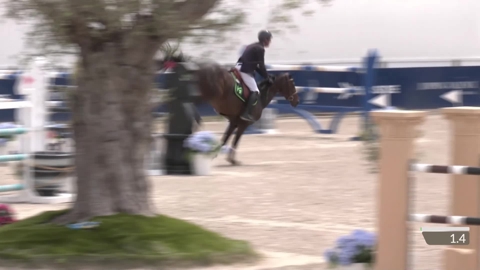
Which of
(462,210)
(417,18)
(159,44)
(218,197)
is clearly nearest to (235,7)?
(159,44)

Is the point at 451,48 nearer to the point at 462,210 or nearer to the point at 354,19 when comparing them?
the point at 354,19

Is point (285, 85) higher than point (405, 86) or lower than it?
higher

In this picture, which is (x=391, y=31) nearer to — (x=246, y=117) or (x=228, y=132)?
(x=246, y=117)

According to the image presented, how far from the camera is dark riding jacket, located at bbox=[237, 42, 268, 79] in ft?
46.7

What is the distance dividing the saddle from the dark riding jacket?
160mm

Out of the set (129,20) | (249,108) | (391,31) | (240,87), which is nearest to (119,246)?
(129,20)

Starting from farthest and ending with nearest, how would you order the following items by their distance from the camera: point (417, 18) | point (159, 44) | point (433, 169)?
point (417, 18), point (159, 44), point (433, 169)

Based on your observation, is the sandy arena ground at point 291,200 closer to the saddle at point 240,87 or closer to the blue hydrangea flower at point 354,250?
the blue hydrangea flower at point 354,250

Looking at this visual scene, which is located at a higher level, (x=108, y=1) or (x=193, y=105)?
(x=108, y=1)

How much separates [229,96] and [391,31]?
936cm

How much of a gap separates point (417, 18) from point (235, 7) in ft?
53.8

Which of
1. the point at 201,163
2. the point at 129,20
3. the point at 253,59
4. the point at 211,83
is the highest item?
the point at 129,20

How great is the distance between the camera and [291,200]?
1015cm

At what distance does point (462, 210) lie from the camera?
6.40 meters
